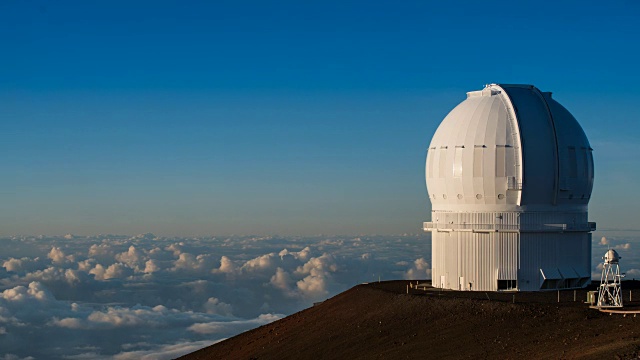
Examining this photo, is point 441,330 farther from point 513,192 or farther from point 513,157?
point 513,157

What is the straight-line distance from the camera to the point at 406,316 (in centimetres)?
3847

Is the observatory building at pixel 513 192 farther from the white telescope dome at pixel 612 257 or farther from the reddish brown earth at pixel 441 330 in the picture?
the white telescope dome at pixel 612 257

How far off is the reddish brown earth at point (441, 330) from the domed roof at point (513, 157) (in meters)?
5.06

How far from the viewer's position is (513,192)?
42.4 metres

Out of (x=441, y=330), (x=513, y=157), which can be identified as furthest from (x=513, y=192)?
(x=441, y=330)

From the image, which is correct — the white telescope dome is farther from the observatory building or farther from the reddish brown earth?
the observatory building

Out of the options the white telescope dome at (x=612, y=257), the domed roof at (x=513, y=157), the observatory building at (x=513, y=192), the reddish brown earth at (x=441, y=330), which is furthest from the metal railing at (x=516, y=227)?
the white telescope dome at (x=612, y=257)

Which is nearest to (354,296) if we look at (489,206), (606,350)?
(489,206)

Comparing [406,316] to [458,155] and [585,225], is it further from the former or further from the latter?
[585,225]

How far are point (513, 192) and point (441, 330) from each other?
10141 mm

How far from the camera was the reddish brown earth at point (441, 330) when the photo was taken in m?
30.9

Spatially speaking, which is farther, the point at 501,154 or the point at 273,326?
the point at 273,326

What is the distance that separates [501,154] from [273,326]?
15.9 meters

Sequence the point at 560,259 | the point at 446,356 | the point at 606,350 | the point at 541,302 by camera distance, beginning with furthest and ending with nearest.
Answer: the point at 560,259 < the point at 541,302 < the point at 446,356 < the point at 606,350
